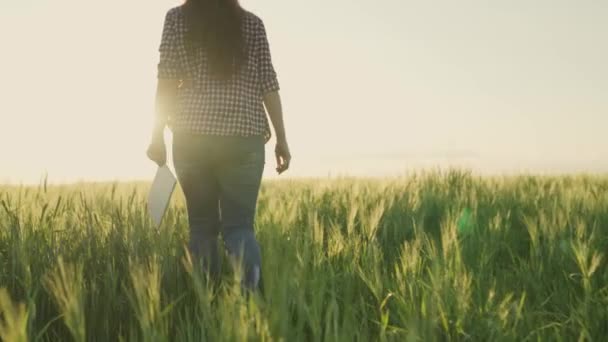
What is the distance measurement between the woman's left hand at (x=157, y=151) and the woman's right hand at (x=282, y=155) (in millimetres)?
630

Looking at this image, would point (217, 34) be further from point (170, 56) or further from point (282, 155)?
point (282, 155)

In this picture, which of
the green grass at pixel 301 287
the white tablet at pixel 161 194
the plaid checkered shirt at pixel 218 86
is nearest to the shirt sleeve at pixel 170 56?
the plaid checkered shirt at pixel 218 86

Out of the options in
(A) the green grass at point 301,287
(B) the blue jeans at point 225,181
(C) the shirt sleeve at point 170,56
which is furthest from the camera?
(C) the shirt sleeve at point 170,56

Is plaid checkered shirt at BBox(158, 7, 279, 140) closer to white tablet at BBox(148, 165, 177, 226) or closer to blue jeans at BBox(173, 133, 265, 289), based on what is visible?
blue jeans at BBox(173, 133, 265, 289)

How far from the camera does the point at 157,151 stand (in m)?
3.10

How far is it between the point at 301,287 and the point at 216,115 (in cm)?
134

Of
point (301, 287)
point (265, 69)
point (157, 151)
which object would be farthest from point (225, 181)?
point (301, 287)

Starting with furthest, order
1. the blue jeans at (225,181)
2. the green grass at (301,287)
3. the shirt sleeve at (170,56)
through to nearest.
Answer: the shirt sleeve at (170,56)
the blue jeans at (225,181)
the green grass at (301,287)

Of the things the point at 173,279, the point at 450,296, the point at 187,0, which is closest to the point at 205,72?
the point at 187,0

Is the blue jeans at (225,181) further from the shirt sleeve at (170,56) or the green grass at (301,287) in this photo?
the shirt sleeve at (170,56)

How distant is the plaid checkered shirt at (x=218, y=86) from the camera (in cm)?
290

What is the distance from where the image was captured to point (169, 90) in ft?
10.1

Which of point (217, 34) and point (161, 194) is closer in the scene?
point (217, 34)

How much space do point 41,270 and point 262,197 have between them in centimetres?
401
